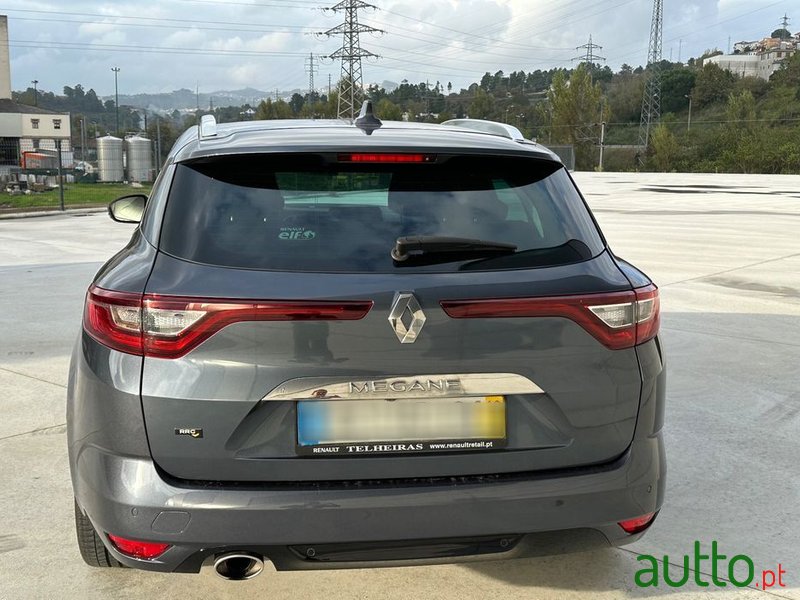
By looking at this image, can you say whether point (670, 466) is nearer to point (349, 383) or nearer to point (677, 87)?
point (349, 383)

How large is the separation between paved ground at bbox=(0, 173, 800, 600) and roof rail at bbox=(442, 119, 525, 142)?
1.65 meters

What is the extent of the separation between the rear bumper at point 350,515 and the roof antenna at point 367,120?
130 centimetres

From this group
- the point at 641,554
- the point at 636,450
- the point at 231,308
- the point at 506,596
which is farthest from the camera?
the point at 641,554

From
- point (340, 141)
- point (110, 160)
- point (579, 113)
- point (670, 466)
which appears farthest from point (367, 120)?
point (579, 113)

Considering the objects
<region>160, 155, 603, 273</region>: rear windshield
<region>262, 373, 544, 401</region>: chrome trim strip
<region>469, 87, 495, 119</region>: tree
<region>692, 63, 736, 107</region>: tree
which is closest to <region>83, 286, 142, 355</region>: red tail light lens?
<region>160, 155, 603, 273</region>: rear windshield

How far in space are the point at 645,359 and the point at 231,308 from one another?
126cm

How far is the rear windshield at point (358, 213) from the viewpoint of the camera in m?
2.44

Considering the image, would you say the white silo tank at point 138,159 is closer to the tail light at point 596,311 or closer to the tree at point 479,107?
the tree at point 479,107

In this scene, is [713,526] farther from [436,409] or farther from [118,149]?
[118,149]

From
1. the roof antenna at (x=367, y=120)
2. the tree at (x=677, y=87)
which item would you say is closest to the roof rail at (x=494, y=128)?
the roof antenna at (x=367, y=120)

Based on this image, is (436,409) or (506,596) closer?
(436,409)

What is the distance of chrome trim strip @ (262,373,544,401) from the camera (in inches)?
90.4

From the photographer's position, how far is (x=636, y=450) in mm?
2543

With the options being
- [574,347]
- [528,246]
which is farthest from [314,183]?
[574,347]
